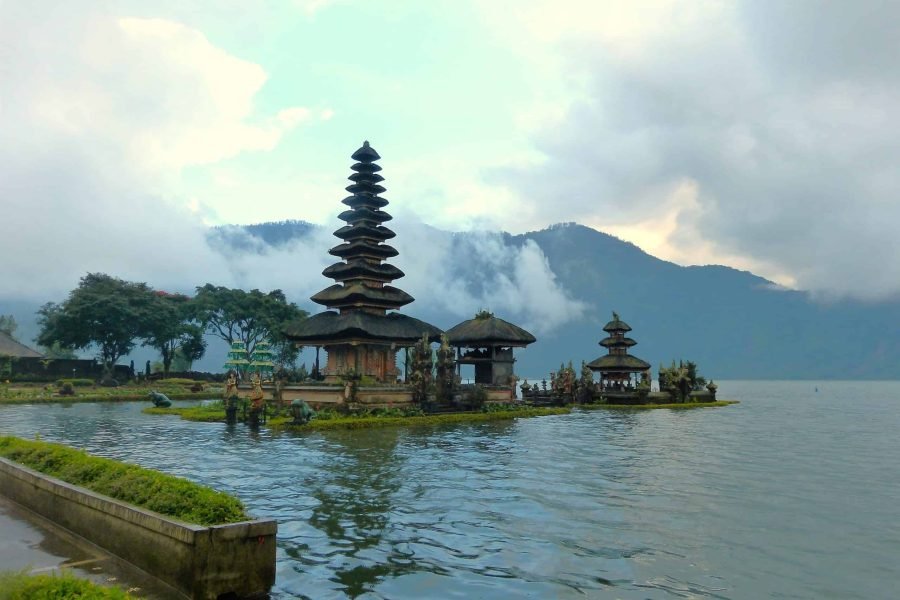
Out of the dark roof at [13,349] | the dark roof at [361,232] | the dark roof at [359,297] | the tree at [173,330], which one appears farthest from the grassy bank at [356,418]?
the dark roof at [13,349]

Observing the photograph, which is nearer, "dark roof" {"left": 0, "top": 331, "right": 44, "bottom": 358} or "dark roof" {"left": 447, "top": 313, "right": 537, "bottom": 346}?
"dark roof" {"left": 447, "top": 313, "right": 537, "bottom": 346}

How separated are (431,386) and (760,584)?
109 feet

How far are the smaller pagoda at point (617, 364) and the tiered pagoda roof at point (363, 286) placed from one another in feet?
75.6

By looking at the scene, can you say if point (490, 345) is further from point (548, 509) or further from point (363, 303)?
point (548, 509)

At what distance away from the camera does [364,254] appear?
171ft

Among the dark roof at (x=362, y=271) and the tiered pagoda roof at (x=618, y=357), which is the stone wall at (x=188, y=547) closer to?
the dark roof at (x=362, y=271)

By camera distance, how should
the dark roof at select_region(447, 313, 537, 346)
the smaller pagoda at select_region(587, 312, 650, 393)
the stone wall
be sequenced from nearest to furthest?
the stone wall < the dark roof at select_region(447, 313, 537, 346) < the smaller pagoda at select_region(587, 312, 650, 393)

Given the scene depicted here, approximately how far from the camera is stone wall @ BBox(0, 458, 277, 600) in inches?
331

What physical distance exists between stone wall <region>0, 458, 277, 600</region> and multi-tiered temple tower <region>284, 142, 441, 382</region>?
34173 millimetres

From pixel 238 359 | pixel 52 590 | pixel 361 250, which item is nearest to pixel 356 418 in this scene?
pixel 361 250

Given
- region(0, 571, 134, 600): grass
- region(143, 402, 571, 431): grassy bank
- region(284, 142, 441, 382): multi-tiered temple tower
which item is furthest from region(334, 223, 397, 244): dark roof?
region(0, 571, 134, 600): grass

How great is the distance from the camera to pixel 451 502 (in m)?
16.3

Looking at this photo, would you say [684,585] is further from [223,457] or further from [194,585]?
[223,457]

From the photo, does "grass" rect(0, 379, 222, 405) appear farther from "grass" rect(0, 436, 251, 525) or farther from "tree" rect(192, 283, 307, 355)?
"grass" rect(0, 436, 251, 525)
